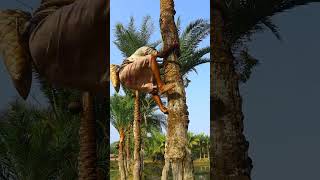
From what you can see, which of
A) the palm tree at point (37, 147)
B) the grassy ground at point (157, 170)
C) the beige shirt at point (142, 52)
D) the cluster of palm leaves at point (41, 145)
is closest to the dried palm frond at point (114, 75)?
the beige shirt at point (142, 52)

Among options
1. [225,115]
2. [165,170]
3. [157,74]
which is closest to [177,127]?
[165,170]

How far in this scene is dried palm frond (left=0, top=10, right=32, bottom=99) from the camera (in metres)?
3.86

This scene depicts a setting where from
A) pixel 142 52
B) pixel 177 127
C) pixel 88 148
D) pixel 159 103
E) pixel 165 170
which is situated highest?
pixel 142 52

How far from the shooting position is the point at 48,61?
3.29 meters

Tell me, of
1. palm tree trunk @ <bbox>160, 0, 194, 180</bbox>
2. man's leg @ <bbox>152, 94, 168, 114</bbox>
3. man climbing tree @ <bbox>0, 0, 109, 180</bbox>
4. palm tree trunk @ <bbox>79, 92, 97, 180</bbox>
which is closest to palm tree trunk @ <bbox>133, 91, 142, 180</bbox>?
man's leg @ <bbox>152, 94, 168, 114</bbox>

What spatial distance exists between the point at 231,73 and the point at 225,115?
53 cm

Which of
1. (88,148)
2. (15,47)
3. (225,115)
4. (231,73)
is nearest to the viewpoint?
(15,47)

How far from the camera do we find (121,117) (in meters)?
5.09

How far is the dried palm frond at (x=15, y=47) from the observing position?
12.7 ft

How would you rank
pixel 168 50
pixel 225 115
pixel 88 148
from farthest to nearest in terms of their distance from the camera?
pixel 225 115
pixel 88 148
pixel 168 50

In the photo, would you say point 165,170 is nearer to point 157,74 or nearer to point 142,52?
point 157,74

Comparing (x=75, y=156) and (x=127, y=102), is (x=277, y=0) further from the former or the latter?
(x=75, y=156)

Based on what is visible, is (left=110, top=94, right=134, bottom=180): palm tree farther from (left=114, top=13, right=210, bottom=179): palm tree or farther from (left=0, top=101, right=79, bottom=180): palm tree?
(left=0, top=101, right=79, bottom=180): palm tree

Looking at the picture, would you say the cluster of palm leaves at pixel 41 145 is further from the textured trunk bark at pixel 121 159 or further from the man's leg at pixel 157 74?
the man's leg at pixel 157 74
